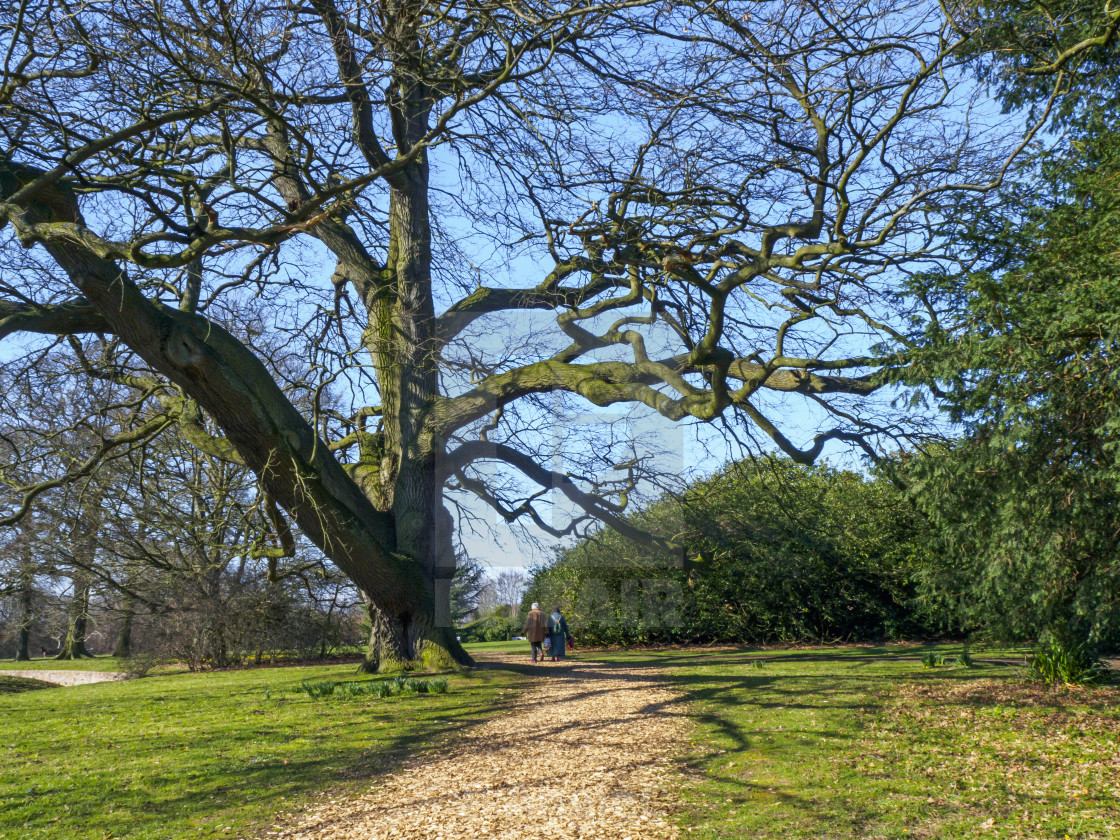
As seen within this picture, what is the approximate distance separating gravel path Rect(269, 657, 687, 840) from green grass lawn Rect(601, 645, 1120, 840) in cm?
34

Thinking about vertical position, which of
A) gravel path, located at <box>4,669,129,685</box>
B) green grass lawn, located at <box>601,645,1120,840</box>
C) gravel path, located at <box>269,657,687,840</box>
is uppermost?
gravel path, located at <box>4,669,129,685</box>

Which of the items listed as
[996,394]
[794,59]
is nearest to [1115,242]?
[996,394]

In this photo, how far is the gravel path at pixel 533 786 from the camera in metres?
4.71

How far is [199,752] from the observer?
6.71 m

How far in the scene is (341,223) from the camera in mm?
11930

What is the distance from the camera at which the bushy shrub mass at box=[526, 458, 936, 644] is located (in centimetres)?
1633

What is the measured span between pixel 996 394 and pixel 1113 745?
117 inches

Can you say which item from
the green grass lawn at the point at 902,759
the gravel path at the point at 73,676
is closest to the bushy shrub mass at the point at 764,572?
the green grass lawn at the point at 902,759

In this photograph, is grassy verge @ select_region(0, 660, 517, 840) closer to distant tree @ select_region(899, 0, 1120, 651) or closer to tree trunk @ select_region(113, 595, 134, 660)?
distant tree @ select_region(899, 0, 1120, 651)

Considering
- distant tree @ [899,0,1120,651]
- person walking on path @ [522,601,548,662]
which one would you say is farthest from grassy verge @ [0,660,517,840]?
distant tree @ [899,0,1120,651]

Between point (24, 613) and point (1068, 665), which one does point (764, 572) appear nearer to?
point (1068, 665)

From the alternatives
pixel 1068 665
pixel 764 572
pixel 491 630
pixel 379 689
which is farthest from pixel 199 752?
pixel 491 630

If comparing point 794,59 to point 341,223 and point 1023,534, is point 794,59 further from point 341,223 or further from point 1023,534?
point 341,223

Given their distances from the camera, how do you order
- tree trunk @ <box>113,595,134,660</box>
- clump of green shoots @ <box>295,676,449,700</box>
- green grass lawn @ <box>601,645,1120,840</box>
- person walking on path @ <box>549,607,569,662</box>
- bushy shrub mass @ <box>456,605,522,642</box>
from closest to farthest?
green grass lawn @ <box>601,645,1120,840</box> → clump of green shoots @ <box>295,676,449,700</box> → person walking on path @ <box>549,607,569,662</box> → tree trunk @ <box>113,595,134,660</box> → bushy shrub mass @ <box>456,605,522,642</box>
